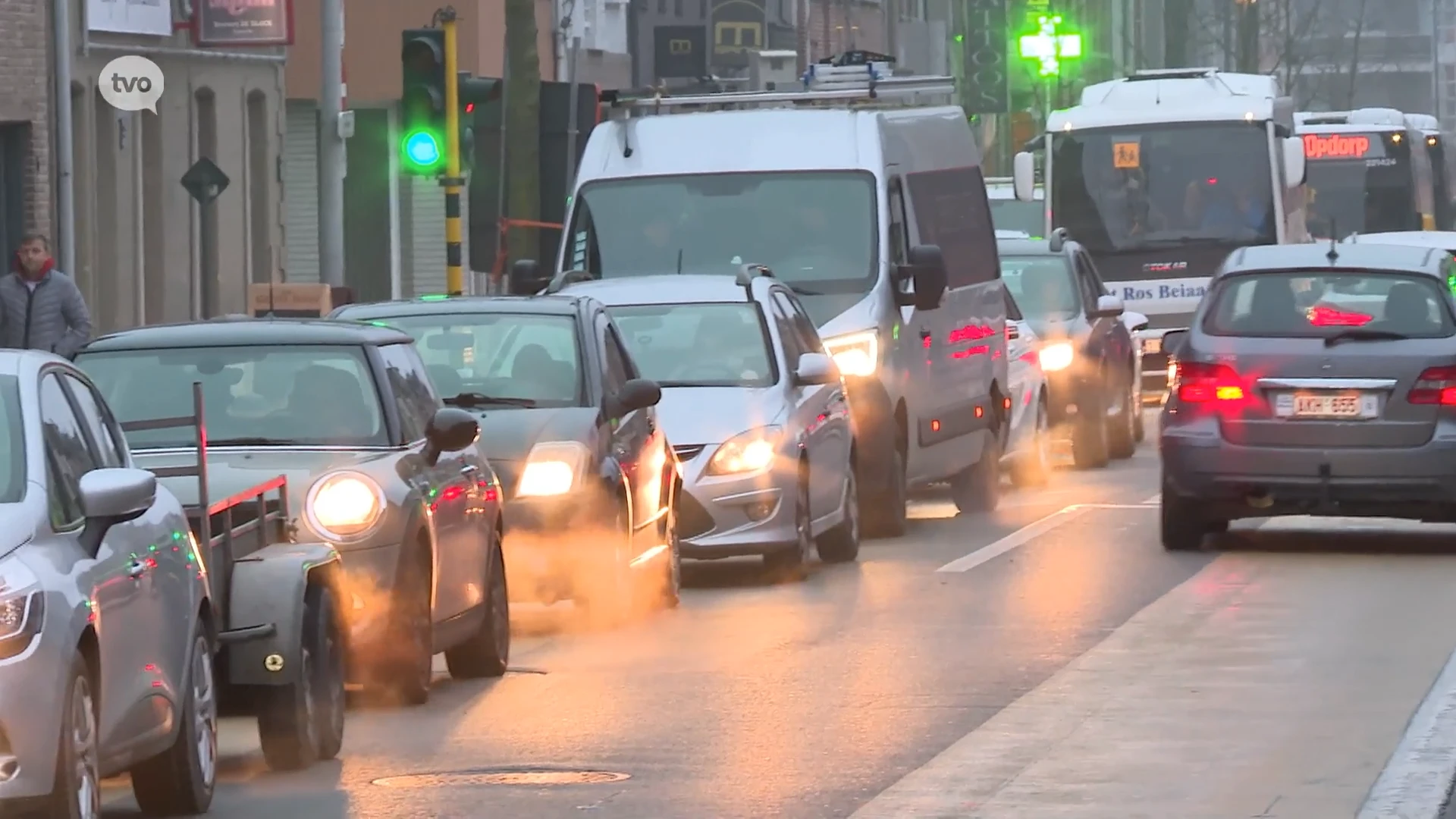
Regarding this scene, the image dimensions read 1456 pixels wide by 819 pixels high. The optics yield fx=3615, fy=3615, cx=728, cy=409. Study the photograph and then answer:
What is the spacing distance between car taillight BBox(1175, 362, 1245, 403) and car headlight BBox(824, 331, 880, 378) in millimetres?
2223

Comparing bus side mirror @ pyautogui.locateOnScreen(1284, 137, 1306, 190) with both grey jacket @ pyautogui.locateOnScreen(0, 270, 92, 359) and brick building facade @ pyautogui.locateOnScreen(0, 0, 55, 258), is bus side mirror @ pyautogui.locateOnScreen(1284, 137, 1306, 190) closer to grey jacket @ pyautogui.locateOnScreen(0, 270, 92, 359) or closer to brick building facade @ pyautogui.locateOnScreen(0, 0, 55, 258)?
brick building facade @ pyautogui.locateOnScreen(0, 0, 55, 258)

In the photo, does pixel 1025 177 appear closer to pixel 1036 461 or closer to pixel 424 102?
pixel 1036 461

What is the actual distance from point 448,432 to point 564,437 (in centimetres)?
281

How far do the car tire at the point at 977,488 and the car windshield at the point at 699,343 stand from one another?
483cm

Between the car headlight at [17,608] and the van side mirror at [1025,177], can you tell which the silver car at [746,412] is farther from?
the van side mirror at [1025,177]

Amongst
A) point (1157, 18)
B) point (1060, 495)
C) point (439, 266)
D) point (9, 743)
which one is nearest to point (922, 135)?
point (1060, 495)

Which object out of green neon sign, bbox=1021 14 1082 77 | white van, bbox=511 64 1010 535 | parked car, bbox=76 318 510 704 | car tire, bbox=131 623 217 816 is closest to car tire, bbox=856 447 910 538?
white van, bbox=511 64 1010 535

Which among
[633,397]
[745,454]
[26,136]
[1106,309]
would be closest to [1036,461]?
[1106,309]

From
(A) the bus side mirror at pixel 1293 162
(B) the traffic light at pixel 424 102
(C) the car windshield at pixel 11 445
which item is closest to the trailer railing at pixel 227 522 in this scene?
(C) the car windshield at pixel 11 445

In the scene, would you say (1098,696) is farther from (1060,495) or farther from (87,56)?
(87,56)

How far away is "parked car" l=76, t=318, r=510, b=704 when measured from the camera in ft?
40.5

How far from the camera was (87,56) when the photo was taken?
1363 inches

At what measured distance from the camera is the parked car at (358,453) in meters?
12.3

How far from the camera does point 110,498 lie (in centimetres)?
887
